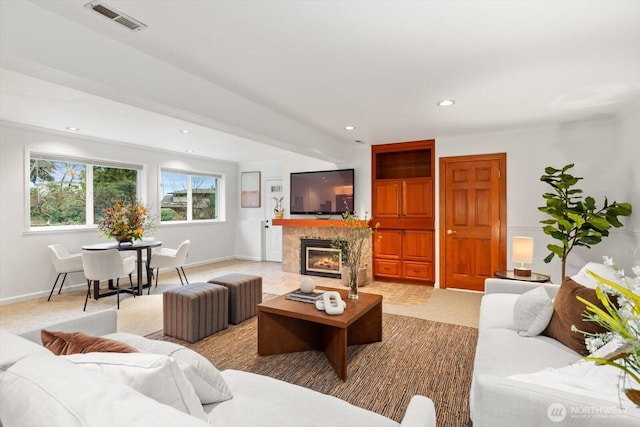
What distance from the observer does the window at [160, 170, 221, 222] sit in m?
6.38

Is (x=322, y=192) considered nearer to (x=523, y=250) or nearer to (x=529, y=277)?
(x=523, y=250)

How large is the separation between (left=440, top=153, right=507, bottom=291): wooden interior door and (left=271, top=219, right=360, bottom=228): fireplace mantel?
1.72 metres

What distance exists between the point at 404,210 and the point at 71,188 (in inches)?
206

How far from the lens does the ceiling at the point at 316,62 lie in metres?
1.80

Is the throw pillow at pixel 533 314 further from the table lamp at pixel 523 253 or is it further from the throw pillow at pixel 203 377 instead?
the throw pillow at pixel 203 377

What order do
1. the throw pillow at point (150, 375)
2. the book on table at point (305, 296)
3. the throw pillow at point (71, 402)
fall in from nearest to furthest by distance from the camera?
the throw pillow at point (71, 402)
the throw pillow at point (150, 375)
the book on table at point (305, 296)

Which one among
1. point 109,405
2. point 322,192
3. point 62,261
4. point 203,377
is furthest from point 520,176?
point 62,261

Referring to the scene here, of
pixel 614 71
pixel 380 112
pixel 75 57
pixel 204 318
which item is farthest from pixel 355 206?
pixel 75 57

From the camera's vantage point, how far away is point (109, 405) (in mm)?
721

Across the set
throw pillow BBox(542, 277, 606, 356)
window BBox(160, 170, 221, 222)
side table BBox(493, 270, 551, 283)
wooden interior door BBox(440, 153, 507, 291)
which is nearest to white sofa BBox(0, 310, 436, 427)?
throw pillow BBox(542, 277, 606, 356)

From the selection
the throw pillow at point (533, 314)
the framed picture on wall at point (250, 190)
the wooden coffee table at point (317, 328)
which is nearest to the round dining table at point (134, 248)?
the wooden coffee table at point (317, 328)

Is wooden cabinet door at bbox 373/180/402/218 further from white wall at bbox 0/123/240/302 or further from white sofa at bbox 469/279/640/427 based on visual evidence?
white wall at bbox 0/123/240/302

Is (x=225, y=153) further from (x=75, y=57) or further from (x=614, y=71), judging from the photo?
(x=614, y=71)

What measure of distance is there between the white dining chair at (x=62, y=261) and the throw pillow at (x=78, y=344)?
381 cm
